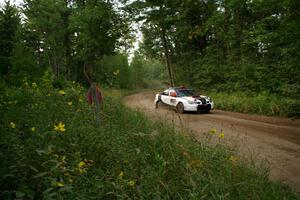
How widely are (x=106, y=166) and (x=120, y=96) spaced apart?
1651cm

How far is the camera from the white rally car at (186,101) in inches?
564

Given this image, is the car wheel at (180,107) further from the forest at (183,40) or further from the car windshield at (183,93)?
the forest at (183,40)

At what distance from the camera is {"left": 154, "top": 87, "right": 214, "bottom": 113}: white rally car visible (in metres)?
14.3

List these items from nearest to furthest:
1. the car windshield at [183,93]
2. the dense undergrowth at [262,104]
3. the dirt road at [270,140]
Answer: the dirt road at [270,140] < the dense undergrowth at [262,104] < the car windshield at [183,93]

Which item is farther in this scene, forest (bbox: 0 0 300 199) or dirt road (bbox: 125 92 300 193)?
dirt road (bbox: 125 92 300 193)

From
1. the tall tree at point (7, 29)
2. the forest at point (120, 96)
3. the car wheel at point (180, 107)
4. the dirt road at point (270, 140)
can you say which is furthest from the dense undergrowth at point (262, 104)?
the tall tree at point (7, 29)

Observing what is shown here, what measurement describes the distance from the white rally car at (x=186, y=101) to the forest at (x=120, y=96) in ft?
6.97

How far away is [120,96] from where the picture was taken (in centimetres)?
2042

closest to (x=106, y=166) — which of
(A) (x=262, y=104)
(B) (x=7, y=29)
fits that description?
(A) (x=262, y=104)

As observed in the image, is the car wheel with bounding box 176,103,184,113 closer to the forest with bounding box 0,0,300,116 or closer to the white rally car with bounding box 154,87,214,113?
the white rally car with bounding box 154,87,214,113

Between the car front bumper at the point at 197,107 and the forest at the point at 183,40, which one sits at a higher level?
the forest at the point at 183,40

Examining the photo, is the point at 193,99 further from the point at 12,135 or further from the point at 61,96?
the point at 12,135

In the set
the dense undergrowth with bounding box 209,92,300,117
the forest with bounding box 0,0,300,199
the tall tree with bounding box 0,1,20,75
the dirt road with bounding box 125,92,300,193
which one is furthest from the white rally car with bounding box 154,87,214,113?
the tall tree with bounding box 0,1,20,75

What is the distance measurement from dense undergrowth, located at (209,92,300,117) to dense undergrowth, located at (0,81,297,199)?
341 inches
